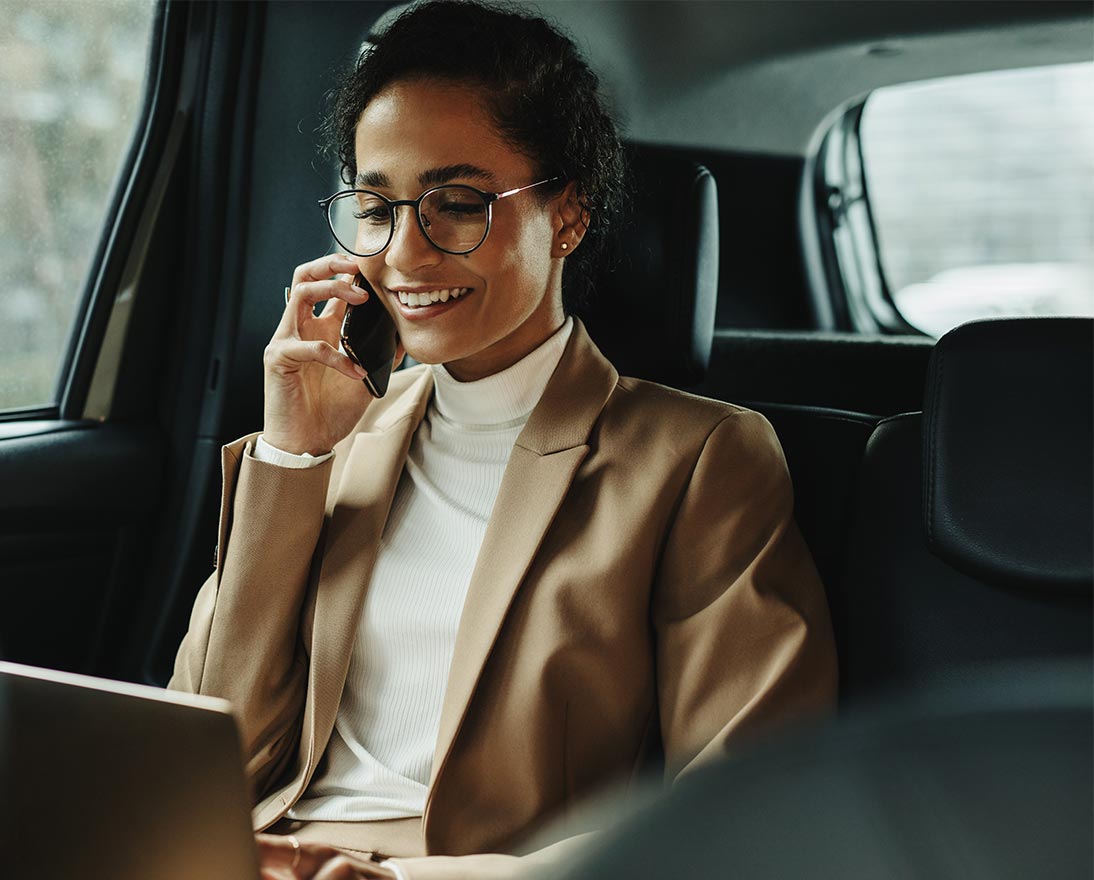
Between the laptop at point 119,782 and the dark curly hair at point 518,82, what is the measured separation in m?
0.89

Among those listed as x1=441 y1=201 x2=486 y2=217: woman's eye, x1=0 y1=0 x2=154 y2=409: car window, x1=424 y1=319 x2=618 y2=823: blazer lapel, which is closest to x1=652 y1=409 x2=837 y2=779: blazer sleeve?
x1=424 y1=319 x2=618 y2=823: blazer lapel

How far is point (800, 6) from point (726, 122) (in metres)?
0.39

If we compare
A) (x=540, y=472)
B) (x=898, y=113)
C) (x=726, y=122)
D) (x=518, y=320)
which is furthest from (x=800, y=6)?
(x=540, y=472)

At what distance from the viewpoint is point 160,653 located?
2.11m

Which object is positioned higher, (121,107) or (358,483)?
(121,107)

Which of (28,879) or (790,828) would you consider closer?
(790,828)

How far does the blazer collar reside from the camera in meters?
1.31

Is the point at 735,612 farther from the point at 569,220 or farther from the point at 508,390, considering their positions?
the point at 569,220

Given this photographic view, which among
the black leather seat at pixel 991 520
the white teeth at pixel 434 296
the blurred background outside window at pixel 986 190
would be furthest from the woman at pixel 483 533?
the blurred background outside window at pixel 986 190

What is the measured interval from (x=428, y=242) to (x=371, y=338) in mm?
186

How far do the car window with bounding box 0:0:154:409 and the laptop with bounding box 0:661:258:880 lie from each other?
1.43 meters

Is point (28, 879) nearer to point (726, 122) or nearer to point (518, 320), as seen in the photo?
point (518, 320)

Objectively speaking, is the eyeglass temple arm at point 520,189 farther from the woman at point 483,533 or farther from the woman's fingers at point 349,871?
the woman's fingers at point 349,871

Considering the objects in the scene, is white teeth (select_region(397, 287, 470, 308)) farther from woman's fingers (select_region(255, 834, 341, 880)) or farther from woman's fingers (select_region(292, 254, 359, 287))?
woman's fingers (select_region(255, 834, 341, 880))
